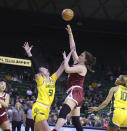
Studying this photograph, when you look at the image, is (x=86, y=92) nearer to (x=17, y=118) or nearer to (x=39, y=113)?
(x=17, y=118)

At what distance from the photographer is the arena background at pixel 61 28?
22203 mm

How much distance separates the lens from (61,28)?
938 inches

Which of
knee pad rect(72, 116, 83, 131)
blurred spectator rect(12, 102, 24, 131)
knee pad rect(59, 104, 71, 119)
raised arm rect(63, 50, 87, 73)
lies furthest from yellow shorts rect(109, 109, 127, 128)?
blurred spectator rect(12, 102, 24, 131)

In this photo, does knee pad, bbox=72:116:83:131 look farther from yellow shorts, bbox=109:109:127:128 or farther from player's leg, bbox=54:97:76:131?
yellow shorts, bbox=109:109:127:128

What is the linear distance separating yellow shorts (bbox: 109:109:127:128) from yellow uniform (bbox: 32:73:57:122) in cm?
130

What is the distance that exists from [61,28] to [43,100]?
61.3ft

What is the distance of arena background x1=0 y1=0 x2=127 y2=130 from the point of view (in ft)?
72.8

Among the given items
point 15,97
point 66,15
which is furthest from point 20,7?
point 66,15

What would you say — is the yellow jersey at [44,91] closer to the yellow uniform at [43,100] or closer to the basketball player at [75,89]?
the yellow uniform at [43,100]

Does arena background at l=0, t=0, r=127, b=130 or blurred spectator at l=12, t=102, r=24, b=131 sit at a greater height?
arena background at l=0, t=0, r=127, b=130

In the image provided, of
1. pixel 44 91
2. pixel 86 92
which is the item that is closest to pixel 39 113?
pixel 44 91

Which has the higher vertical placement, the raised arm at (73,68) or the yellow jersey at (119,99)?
the raised arm at (73,68)

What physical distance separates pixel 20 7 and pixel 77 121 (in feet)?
58.8

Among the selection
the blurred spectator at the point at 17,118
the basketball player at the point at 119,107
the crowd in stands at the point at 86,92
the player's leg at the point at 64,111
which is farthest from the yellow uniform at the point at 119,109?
the crowd in stands at the point at 86,92
